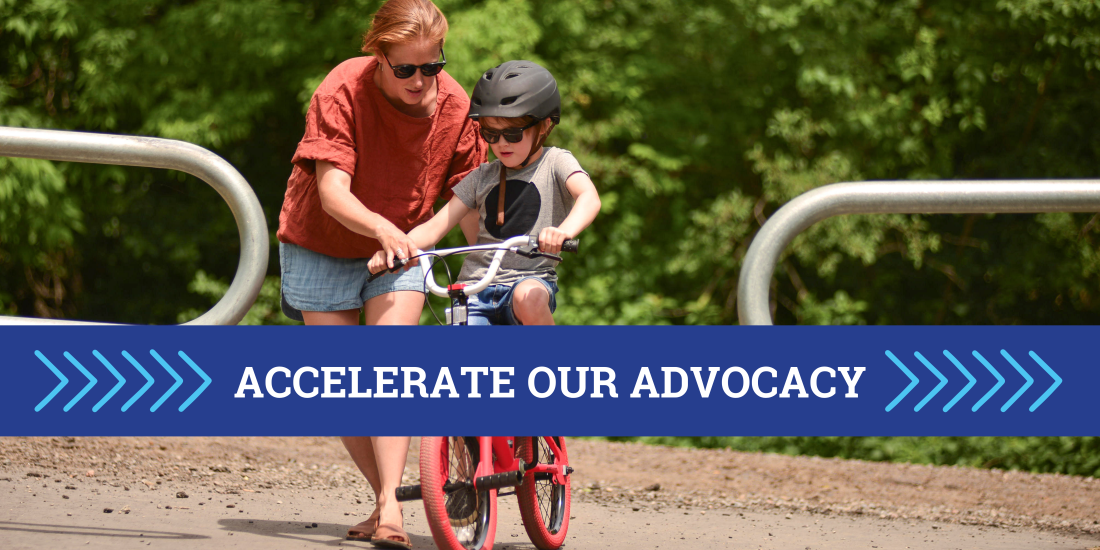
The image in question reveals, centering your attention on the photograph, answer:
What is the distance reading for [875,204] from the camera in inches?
124

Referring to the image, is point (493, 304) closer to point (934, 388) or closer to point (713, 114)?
point (934, 388)

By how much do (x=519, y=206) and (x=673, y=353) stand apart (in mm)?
608

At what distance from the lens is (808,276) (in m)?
10.4

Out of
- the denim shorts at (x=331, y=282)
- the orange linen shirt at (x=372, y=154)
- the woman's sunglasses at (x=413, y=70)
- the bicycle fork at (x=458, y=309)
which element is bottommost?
the bicycle fork at (x=458, y=309)

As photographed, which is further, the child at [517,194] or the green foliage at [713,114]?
the green foliage at [713,114]

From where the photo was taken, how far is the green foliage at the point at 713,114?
9.12 m

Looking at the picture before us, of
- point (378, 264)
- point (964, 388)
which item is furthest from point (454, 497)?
point (964, 388)

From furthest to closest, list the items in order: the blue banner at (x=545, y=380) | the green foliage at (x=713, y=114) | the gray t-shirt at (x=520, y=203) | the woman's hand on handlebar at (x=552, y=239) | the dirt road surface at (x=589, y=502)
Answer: the green foliage at (x=713, y=114)
the dirt road surface at (x=589, y=502)
the gray t-shirt at (x=520, y=203)
the blue banner at (x=545, y=380)
the woman's hand on handlebar at (x=552, y=239)

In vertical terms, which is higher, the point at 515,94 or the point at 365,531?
the point at 515,94

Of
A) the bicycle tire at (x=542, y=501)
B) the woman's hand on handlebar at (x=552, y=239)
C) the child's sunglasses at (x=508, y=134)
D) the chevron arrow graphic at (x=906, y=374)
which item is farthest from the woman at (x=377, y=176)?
the chevron arrow graphic at (x=906, y=374)

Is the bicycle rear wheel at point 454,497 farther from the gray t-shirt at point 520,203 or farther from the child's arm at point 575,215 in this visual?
the child's arm at point 575,215

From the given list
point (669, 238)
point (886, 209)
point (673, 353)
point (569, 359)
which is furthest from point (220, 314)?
point (669, 238)

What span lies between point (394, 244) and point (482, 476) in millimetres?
669

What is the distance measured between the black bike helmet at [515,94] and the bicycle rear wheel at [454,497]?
2.96ft
